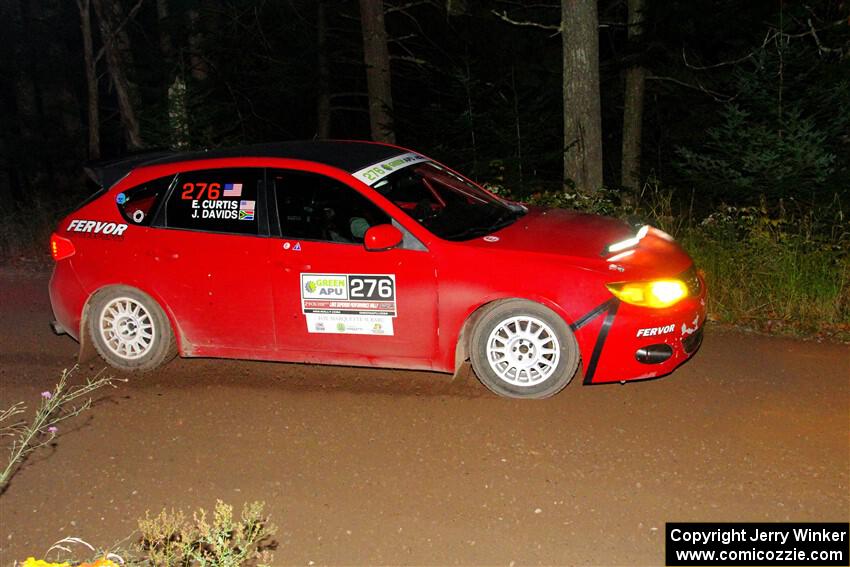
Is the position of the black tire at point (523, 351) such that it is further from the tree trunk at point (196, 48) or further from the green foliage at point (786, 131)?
the tree trunk at point (196, 48)

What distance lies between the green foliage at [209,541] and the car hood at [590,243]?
2716 mm

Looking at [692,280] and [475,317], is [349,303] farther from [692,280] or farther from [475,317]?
[692,280]

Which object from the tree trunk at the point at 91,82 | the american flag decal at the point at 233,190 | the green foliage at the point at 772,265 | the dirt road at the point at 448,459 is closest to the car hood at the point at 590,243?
the green foliage at the point at 772,265

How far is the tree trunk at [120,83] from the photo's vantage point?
60.0 ft

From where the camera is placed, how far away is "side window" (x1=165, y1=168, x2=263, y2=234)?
714 centimetres

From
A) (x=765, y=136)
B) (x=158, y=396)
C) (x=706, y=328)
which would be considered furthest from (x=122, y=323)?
(x=765, y=136)

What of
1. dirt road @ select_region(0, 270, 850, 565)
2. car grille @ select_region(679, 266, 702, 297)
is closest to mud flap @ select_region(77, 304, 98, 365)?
dirt road @ select_region(0, 270, 850, 565)

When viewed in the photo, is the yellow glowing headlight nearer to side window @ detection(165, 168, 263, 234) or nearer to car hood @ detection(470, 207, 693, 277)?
car hood @ detection(470, 207, 693, 277)

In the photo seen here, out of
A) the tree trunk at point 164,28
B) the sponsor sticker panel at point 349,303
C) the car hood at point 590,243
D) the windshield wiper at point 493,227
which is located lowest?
the sponsor sticker panel at point 349,303

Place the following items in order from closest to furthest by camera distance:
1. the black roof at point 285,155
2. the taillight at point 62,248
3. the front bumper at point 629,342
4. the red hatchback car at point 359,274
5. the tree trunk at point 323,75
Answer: the front bumper at point 629,342 < the red hatchback car at point 359,274 < the black roof at point 285,155 < the taillight at point 62,248 < the tree trunk at point 323,75

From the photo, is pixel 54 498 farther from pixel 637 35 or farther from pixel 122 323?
pixel 637 35

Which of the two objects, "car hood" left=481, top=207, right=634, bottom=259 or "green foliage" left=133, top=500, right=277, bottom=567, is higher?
"car hood" left=481, top=207, right=634, bottom=259

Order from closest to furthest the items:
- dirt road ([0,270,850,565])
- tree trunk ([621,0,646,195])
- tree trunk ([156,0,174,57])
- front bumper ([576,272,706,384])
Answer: dirt road ([0,270,850,565]) → front bumper ([576,272,706,384]) → tree trunk ([621,0,646,195]) → tree trunk ([156,0,174,57])

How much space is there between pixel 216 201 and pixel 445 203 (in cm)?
179
